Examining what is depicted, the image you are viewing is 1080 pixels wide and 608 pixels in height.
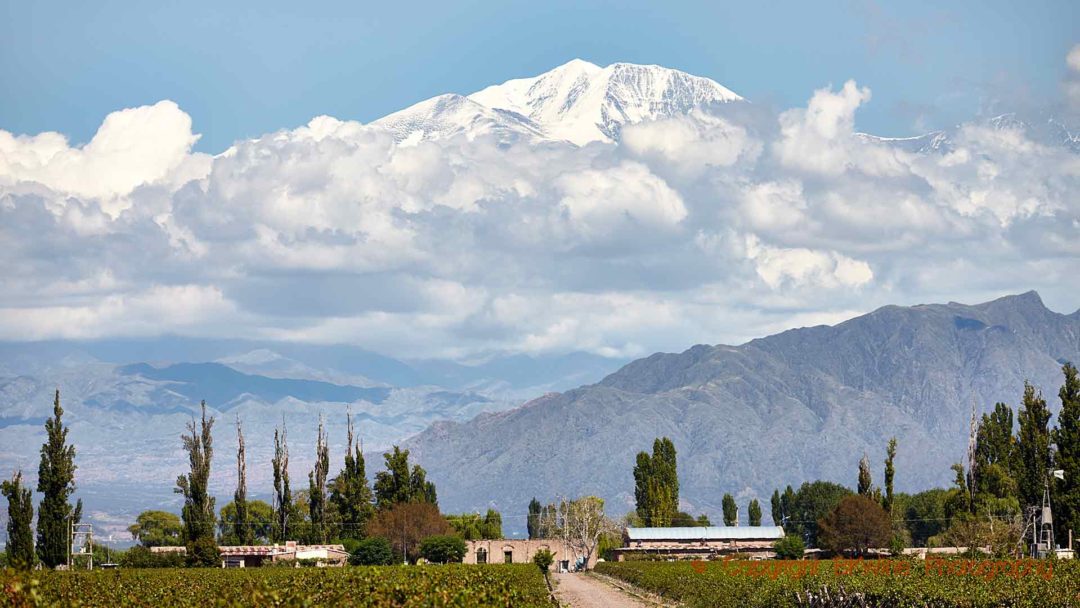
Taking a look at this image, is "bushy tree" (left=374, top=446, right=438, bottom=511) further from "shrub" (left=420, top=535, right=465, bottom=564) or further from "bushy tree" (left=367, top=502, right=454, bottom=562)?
"shrub" (left=420, top=535, right=465, bottom=564)

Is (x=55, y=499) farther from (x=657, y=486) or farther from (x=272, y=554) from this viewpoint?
(x=657, y=486)

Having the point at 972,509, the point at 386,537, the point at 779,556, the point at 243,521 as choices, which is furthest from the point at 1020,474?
the point at 243,521

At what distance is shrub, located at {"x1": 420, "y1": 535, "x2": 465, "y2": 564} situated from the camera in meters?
127

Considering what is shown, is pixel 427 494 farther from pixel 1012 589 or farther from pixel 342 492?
pixel 1012 589

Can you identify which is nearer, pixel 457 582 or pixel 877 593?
pixel 457 582

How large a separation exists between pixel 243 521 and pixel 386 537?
43.0ft

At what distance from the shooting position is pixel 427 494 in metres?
152

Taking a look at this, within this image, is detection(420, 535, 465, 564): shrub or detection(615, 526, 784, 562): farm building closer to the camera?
detection(420, 535, 465, 564): shrub

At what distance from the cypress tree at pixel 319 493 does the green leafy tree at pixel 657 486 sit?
47090mm

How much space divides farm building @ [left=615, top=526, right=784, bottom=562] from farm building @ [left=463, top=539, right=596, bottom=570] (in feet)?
28.1

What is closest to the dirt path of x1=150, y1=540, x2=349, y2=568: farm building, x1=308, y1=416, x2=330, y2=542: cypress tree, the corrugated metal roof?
x1=150, y1=540, x2=349, y2=568: farm building

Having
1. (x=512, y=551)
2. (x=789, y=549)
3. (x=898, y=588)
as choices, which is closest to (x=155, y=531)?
(x=512, y=551)

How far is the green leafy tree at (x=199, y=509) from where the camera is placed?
101 meters

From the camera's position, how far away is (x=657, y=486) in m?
179
